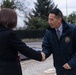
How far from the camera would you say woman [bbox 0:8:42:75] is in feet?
16.1

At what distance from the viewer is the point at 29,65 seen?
13602 millimetres

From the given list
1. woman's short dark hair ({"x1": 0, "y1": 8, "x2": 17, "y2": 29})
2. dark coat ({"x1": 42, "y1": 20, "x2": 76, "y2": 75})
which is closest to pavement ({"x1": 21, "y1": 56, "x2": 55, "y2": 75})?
dark coat ({"x1": 42, "y1": 20, "x2": 76, "y2": 75})

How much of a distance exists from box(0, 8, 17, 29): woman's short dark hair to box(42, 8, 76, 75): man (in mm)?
874

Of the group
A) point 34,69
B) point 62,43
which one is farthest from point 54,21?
point 34,69

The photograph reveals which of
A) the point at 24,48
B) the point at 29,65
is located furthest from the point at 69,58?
the point at 29,65

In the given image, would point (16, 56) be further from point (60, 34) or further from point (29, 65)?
point (29, 65)

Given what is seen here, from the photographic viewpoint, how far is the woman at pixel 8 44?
490 centimetres

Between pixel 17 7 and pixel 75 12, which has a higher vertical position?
pixel 17 7

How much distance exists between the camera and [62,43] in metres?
5.57

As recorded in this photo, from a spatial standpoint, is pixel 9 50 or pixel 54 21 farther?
pixel 54 21

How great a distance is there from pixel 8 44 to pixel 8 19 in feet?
1.22

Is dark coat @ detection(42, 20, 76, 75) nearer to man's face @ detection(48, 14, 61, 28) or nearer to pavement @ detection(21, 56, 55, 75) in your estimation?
man's face @ detection(48, 14, 61, 28)

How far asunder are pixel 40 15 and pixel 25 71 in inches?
2031

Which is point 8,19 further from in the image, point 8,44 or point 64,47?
point 64,47
